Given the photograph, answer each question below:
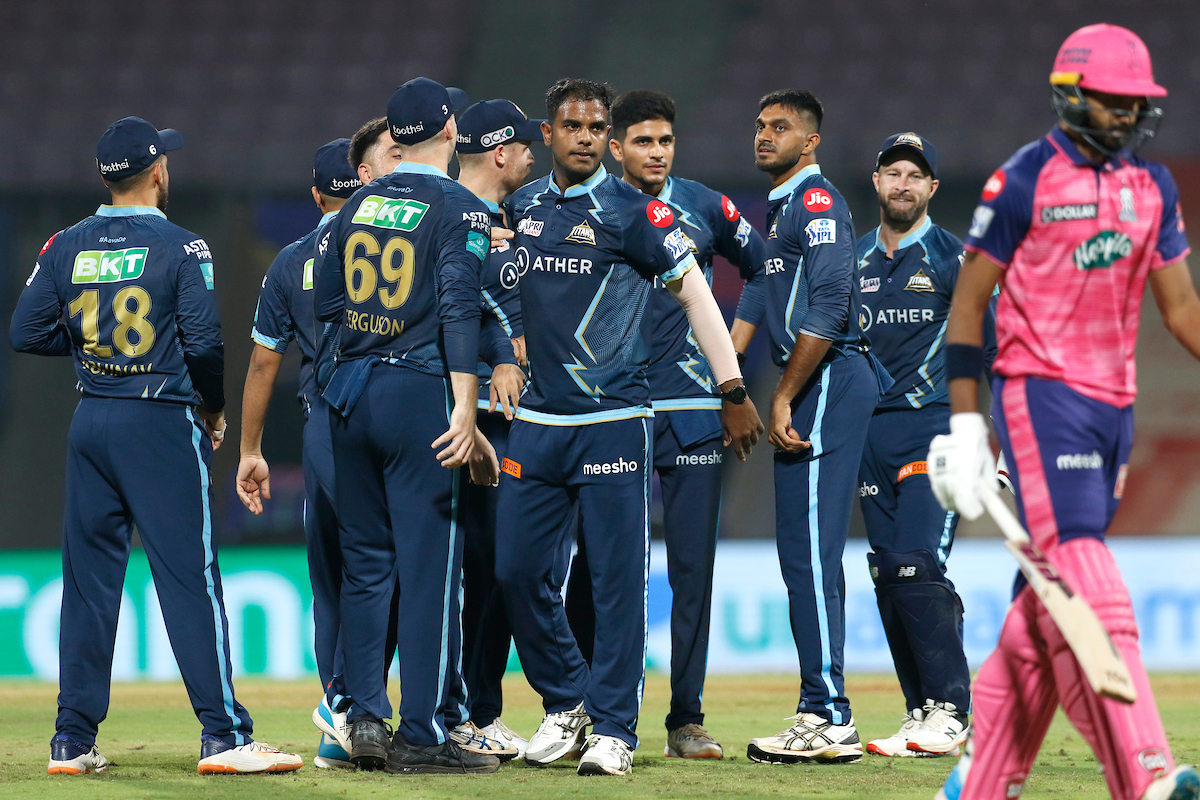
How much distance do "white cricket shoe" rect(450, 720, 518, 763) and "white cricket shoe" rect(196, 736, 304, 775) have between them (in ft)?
1.98

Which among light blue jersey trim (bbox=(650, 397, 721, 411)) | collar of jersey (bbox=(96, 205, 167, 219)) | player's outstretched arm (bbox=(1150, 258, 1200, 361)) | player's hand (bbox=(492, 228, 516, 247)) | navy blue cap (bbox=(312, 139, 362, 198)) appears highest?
navy blue cap (bbox=(312, 139, 362, 198))

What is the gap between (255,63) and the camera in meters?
12.8

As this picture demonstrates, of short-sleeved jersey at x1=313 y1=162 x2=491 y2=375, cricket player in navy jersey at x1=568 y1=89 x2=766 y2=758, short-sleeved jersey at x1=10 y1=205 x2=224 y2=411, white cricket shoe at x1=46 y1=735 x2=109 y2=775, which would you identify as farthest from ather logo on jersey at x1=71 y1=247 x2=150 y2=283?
cricket player in navy jersey at x1=568 y1=89 x2=766 y2=758

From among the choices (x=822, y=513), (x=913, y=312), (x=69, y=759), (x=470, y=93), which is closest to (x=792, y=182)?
(x=913, y=312)

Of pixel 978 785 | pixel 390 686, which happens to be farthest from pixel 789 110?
pixel 390 686

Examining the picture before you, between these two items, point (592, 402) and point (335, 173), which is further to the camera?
point (335, 173)

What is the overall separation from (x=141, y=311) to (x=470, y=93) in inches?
338

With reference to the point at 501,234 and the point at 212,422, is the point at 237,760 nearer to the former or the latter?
the point at 212,422

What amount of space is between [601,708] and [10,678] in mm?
5453

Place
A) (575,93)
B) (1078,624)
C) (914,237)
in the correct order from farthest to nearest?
(914,237), (575,93), (1078,624)

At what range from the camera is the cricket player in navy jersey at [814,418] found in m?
4.76

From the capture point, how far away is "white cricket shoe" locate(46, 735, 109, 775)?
442 cm

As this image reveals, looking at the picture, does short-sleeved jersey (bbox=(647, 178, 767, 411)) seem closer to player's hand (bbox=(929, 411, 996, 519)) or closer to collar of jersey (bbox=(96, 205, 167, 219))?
collar of jersey (bbox=(96, 205, 167, 219))

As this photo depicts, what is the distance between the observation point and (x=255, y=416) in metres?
5.19
